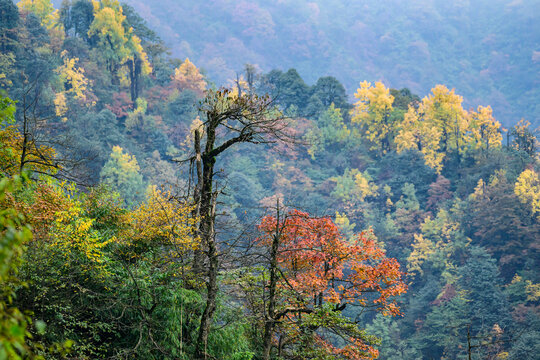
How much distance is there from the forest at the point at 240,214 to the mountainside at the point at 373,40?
4237 centimetres

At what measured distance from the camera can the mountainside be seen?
277ft

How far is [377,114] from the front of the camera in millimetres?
43031

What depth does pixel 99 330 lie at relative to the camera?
299 inches

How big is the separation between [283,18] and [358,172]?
225 feet

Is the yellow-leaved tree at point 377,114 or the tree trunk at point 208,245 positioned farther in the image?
the yellow-leaved tree at point 377,114

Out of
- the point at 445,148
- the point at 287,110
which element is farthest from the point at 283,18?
the point at 445,148

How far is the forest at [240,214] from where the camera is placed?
7141 mm

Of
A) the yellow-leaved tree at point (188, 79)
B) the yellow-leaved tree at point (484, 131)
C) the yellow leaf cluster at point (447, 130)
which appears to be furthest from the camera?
the yellow-leaved tree at point (188, 79)

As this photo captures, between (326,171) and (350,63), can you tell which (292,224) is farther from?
(350,63)

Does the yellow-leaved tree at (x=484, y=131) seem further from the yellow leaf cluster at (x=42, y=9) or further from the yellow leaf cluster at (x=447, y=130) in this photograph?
the yellow leaf cluster at (x=42, y=9)

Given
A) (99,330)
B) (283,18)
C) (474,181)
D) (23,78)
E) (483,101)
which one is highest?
(283,18)

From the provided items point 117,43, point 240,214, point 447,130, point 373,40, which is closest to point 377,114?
point 447,130

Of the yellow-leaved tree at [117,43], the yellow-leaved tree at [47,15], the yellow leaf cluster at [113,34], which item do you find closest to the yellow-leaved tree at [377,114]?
the yellow-leaved tree at [117,43]

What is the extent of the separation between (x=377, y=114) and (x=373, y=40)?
60.3m
